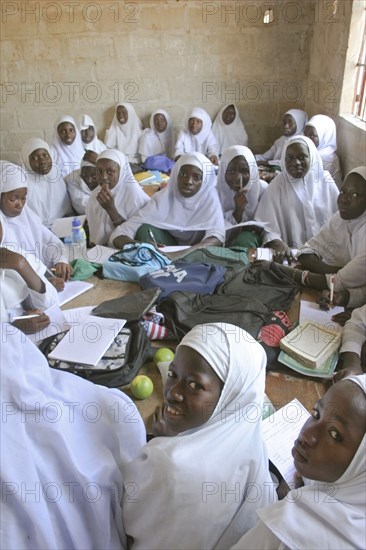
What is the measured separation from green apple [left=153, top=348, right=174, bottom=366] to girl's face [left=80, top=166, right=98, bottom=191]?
2.68m

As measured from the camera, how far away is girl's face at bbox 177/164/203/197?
2.98 m

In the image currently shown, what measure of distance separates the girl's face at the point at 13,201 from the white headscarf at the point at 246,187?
160 centimetres

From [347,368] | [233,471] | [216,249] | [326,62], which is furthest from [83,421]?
[326,62]

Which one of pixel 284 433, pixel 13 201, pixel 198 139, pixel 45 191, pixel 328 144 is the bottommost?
pixel 284 433

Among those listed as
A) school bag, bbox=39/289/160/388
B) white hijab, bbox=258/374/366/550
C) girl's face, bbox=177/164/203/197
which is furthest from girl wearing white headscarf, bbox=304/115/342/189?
white hijab, bbox=258/374/366/550

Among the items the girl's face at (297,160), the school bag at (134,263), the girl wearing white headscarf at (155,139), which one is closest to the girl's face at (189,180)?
the girl's face at (297,160)

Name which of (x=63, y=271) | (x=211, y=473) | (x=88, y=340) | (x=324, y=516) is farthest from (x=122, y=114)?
(x=324, y=516)

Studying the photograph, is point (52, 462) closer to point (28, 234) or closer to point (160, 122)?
point (28, 234)

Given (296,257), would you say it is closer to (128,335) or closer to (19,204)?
(128,335)

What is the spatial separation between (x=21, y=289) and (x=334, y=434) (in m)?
1.54

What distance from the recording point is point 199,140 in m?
5.96

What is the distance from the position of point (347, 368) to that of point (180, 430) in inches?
31.1

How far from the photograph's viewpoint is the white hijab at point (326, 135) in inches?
161

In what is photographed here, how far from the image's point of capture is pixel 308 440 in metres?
0.87
